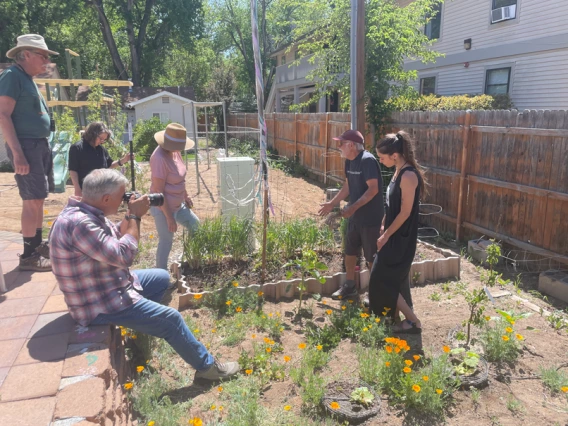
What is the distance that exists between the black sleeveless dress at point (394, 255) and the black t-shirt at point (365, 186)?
54cm

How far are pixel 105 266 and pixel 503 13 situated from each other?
47.7 feet

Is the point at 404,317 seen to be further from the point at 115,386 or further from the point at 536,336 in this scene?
the point at 115,386

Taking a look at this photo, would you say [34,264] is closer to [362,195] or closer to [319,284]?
[319,284]

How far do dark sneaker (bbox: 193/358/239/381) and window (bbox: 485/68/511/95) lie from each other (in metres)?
13.5

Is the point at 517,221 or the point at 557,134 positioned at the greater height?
the point at 557,134

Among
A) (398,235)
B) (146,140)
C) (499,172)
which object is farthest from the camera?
(146,140)

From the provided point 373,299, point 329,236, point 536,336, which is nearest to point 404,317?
point 373,299

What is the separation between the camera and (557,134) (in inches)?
197

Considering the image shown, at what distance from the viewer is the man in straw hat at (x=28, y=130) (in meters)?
3.57

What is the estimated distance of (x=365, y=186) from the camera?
4168mm

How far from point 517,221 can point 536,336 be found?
2.35m

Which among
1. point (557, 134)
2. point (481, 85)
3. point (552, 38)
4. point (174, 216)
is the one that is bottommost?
point (174, 216)

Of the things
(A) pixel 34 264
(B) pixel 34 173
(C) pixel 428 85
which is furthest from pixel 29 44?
(C) pixel 428 85

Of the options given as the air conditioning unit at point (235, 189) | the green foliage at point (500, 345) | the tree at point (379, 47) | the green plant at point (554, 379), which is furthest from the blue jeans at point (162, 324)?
the tree at point (379, 47)
